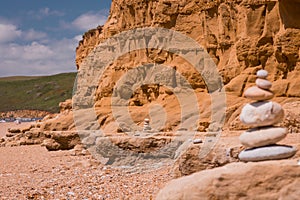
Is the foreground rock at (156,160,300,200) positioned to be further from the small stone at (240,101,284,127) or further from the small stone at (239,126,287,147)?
the small stone at (240,101,284,127)

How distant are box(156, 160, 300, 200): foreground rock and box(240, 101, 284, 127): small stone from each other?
63cm

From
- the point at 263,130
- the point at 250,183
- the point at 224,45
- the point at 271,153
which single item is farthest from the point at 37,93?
the point at 250,183

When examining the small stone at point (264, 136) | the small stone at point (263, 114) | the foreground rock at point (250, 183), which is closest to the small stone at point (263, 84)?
the small stone at point (263, 114)

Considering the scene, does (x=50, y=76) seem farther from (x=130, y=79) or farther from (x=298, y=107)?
(x=298, y=107)

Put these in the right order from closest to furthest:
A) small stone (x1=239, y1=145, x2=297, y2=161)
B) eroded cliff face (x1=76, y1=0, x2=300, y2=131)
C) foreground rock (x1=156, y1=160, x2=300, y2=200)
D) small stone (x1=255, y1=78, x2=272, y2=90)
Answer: foreground rock (x1=156, y1=160, x2=300, y2=200) < small stone (x1=239, y1=145, x2=297, y2=161) < small stone (x1=255, y1=78, x2=272, y2=90) < eroded cliff face (x1=76, y1=0, x2=300, y2=131)

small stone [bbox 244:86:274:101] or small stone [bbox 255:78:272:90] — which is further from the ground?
small stone [bbox 255:78:272:90]

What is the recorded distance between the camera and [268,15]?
61.6 ft

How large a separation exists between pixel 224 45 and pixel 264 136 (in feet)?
→ 57.6

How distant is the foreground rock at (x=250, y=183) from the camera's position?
16.9 ft

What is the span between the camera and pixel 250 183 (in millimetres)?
5219

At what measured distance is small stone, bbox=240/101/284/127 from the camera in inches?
226

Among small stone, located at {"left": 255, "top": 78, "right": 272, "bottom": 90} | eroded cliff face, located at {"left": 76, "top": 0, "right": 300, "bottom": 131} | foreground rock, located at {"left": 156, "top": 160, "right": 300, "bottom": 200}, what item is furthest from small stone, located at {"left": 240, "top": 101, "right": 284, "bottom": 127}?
eroded cliff face, located at {"left": 76, "top": 0, "right": 300, "bottom": 131}

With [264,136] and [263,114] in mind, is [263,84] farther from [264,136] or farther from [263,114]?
[264,136]

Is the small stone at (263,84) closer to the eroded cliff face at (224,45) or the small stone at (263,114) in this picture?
the small stone at (263,114)
